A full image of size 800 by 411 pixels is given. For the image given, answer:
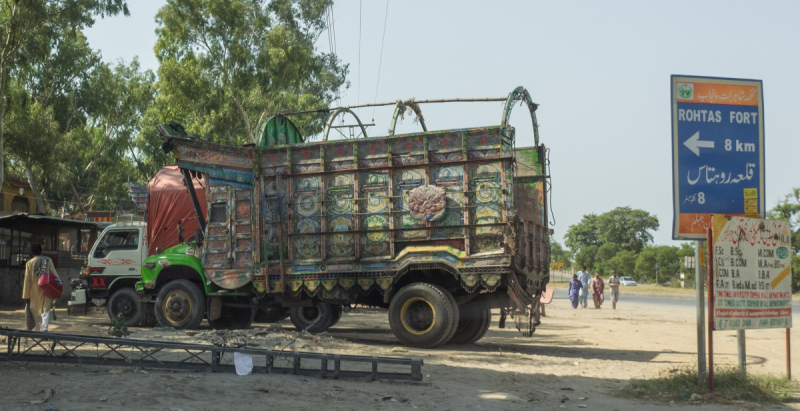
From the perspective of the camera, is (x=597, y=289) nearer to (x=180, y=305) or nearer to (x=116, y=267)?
(x=116, y=267)

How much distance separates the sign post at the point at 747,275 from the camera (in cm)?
750

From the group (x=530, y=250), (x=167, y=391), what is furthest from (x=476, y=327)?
(x=167, y=391)

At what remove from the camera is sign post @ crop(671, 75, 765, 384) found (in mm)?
7832

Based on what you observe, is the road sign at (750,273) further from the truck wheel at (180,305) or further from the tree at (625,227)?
the tree at (625,227)

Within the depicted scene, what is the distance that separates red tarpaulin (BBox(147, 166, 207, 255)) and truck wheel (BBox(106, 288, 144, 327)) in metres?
1.02

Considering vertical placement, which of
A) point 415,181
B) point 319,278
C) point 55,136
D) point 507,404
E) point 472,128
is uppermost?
point 55,136

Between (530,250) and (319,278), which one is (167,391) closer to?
(319,278)

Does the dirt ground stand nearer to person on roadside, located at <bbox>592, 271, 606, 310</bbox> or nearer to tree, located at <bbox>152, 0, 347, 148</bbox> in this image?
person on roadside, located at <bbox>592, 271, 606, 310</bbox>

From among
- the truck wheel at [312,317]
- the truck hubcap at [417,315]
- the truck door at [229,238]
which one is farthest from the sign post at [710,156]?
the truck door at [229,238]

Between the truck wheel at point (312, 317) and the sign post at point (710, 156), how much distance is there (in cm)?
656

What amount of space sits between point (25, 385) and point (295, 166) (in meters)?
6.06

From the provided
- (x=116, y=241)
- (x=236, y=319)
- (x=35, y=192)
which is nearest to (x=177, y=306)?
(x=236, y=319)

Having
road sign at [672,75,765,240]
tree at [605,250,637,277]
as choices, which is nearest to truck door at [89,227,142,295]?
road sign at [672,75,765,240]

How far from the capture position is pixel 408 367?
875 centimetres
